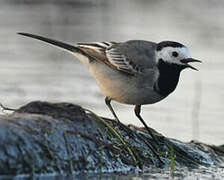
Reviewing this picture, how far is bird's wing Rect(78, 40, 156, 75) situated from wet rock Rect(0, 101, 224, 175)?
0.73 metres

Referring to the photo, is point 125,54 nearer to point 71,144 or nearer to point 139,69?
point 139,69

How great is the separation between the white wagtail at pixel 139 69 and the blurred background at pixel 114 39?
7.86 ft

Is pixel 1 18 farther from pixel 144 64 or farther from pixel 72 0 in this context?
pixel 144 64

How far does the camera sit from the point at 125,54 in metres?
10.1

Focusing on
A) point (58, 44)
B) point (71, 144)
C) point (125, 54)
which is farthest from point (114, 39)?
point (71, 144)

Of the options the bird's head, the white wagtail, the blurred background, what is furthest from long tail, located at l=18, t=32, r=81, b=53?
the blurred background

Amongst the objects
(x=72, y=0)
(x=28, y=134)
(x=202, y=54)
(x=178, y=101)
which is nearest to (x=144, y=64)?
(x=28, y=134)

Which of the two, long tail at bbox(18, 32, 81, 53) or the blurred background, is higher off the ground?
long tail at bbox(18, 32, 81, 53)

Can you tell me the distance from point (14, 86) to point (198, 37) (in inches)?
221

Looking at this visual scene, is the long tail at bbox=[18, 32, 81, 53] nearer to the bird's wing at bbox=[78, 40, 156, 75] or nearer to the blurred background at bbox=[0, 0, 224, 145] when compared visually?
the bird's wing at bbox=[78, 40, 156, 75]

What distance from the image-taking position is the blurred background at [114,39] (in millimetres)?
13059

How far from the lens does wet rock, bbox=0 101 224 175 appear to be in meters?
8.18

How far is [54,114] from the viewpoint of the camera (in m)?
8.91

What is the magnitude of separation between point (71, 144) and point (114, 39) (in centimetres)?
899
